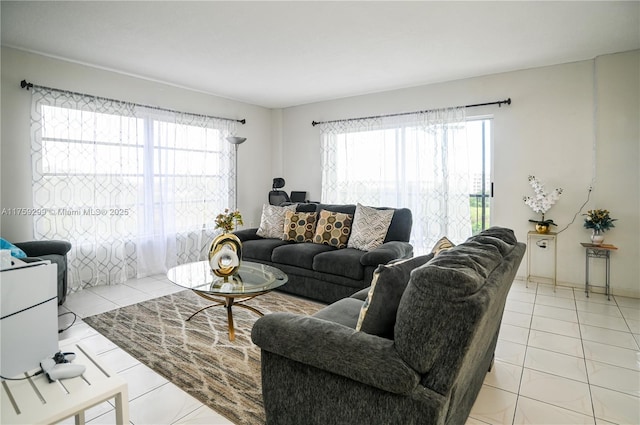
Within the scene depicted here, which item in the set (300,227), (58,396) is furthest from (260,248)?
(58,396)

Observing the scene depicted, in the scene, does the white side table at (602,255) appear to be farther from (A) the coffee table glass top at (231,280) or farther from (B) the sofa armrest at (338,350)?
(B) the sofa armrest at (338,350)

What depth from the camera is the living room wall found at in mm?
3748

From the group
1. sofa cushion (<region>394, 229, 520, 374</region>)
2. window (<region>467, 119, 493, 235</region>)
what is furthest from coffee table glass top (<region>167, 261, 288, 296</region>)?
window (<region>467, 119, 493, 235</region>)

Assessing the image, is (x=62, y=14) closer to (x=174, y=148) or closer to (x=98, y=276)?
(x=174, y=148)

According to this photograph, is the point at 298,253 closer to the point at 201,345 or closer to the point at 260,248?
the point at 260,248

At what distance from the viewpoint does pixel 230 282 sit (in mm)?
2887

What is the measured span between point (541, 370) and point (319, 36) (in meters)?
3.22

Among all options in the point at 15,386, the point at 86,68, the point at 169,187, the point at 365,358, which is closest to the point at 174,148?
the point at 169,187

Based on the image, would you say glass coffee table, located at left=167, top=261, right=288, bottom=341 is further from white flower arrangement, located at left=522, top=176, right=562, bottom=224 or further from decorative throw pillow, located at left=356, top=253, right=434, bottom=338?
white flower arrangement, located at left=522, top=176, right=562, bottom=224

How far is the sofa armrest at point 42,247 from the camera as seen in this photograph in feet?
10.9

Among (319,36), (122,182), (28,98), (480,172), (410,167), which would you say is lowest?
(122,182)

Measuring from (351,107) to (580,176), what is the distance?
10.6 ft

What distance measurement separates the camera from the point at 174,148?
491 cm

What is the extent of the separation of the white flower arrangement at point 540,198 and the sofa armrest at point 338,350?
12.0 ft
